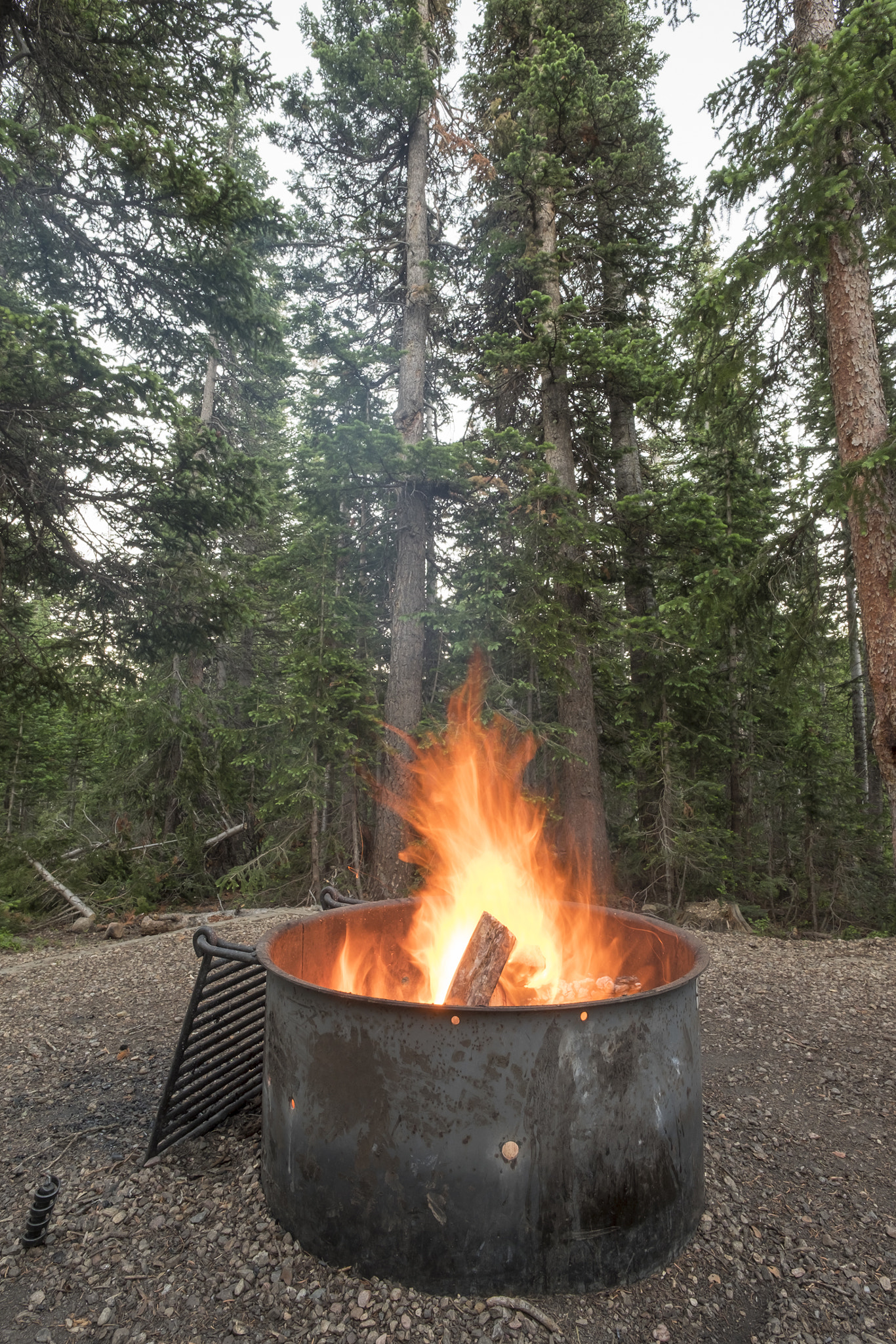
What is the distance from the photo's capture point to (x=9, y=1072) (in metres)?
3.86

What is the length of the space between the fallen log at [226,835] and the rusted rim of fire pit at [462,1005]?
7.16 m

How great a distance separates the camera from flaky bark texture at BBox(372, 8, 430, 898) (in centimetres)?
855

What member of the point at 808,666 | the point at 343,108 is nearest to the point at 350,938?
the point at 808,666

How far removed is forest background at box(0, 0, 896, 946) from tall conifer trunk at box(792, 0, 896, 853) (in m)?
0.05

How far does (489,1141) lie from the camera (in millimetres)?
2123

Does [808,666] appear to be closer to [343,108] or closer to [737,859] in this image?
[737,859]

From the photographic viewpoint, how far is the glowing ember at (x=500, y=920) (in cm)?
335

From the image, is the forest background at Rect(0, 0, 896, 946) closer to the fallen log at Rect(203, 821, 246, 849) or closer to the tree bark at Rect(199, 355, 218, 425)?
the fallen log at Rect(203, 821, 246, 849)

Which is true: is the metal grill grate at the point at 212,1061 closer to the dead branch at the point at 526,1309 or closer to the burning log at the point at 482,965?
the burning log at the point at 482,965

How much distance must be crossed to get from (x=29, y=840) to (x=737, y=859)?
1046 cm

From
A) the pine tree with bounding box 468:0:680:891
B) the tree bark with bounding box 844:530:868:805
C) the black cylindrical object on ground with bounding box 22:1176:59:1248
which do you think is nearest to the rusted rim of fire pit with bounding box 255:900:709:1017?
the black cylindrical object on ground with bounding box 22:1176:59:1248

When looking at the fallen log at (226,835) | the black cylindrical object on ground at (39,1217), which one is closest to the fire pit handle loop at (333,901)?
the black cylindrical object on ground at (39,1217)

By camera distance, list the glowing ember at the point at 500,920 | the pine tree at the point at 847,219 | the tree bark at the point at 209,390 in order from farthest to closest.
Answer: the tree bark at the point at 209,390 → the pine tree at the point at 847,219 → the glowing ember at the point at 500,920

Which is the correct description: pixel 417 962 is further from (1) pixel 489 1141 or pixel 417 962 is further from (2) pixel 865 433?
(2) pixel 865 433
